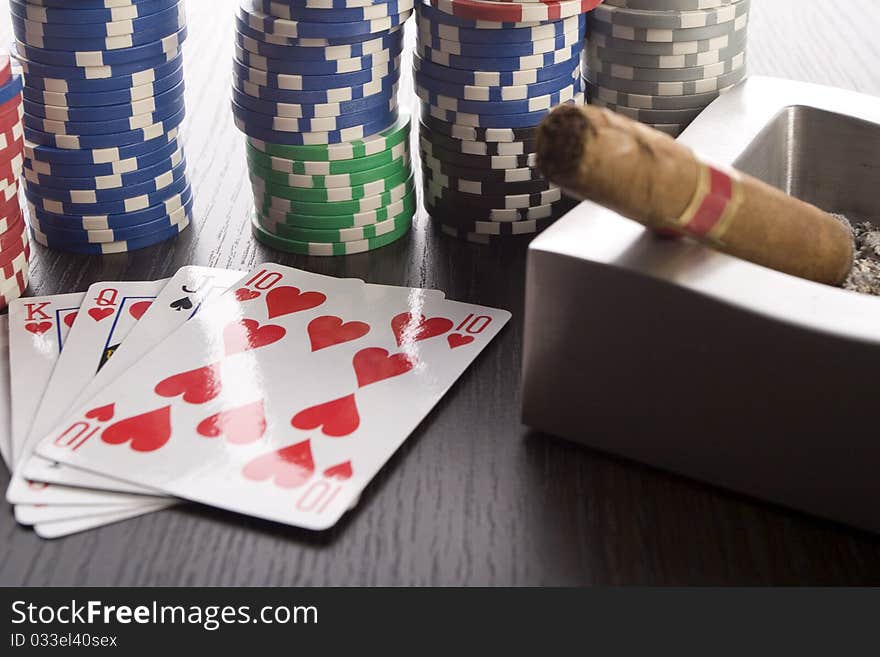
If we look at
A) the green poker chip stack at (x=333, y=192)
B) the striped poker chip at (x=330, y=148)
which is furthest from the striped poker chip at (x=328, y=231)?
the striped poker chip at (x=330, y=148)

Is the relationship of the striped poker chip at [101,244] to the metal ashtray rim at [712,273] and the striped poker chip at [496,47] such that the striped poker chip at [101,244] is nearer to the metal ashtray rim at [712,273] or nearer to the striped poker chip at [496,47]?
the striped poker chip at [496,47]

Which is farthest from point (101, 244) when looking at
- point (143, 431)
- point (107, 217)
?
point (143, 431)

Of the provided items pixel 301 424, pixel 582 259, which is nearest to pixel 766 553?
pixel 582 259

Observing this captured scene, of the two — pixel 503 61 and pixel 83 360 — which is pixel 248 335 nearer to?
pixel 83 360

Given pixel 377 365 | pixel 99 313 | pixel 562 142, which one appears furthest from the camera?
pixel 99 313

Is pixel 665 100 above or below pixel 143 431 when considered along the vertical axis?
above

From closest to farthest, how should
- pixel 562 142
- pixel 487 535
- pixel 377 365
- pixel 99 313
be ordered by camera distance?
pixel 562 142 < pixel 487 535 < pixel 377 365 < pixel 99 313

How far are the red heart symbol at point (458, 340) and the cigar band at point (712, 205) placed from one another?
1.20 ft

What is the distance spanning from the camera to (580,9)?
1419 millimetres

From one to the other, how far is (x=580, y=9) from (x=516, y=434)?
580 mm

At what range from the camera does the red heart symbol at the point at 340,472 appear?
1082mm

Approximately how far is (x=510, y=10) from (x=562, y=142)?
53cm

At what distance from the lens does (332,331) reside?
1334 millimetres

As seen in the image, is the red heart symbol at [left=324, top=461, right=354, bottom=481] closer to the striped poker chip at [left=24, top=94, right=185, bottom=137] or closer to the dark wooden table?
the dark wooden table
